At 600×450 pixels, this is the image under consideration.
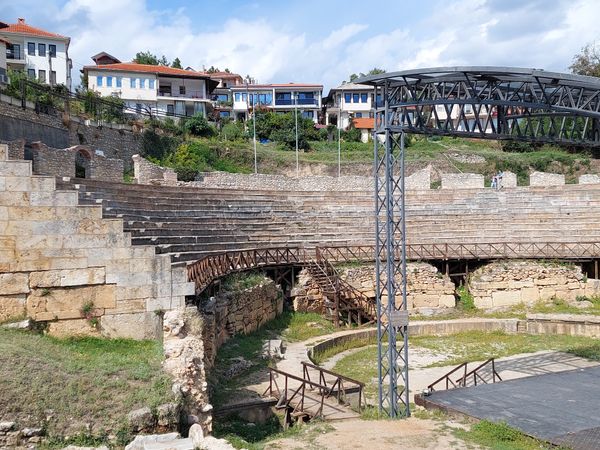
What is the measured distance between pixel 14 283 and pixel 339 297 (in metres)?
12.7

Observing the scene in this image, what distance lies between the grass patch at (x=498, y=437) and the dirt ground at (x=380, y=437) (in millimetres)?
255

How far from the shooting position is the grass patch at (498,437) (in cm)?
1035

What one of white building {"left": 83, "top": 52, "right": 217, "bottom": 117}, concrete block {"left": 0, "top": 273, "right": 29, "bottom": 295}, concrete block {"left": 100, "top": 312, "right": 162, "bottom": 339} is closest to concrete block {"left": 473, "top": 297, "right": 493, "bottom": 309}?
concrete block {"left": 100, "top": 312, "right": 162, "bottom": 339}

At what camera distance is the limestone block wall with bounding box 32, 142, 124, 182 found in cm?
2270

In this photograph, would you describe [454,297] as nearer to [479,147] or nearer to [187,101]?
[479,147]

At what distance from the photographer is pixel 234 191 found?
26844 mm

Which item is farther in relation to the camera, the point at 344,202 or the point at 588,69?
the point at 588,69

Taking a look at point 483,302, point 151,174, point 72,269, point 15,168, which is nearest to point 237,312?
point 72,269

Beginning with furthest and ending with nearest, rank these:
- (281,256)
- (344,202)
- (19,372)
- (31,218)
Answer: (344,202) → (281,256) → (31,218) → (19,372)

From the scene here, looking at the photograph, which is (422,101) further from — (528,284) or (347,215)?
(347,215)

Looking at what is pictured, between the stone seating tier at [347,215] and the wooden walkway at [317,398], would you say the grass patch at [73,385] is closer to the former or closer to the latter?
the wooden walkway at [317,398]

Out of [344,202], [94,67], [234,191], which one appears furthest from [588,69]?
[94,67]

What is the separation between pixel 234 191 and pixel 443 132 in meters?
13.9

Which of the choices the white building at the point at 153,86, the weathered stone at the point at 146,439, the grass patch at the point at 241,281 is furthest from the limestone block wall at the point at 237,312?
the white building at the point at 153,86
